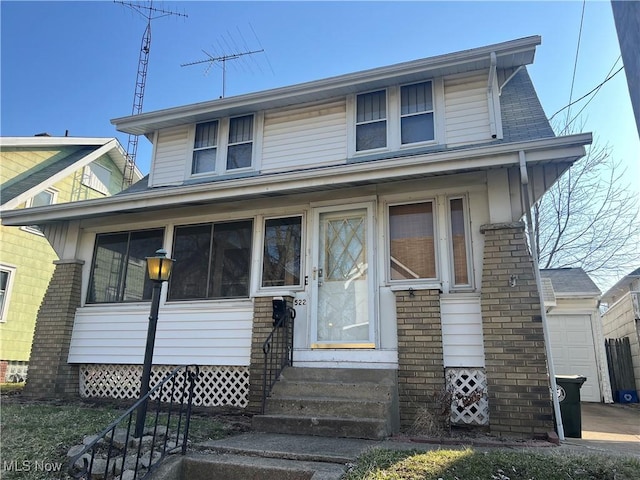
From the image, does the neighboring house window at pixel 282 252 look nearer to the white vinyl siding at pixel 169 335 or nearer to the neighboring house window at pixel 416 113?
the white vinyl siding at pixel 169 335

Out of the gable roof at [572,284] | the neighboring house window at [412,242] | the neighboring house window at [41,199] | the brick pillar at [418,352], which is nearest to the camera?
the brick pillar at [418,352]

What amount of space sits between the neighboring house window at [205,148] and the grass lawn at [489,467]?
6.22 meters

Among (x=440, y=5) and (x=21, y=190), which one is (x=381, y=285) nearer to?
(x=440, y=5)

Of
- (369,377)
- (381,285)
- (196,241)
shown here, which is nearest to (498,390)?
(369,377)

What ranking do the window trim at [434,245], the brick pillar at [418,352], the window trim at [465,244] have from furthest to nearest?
the window trim at [434,245] → the window trim at [465,244] → the brick pillar at [418,352]

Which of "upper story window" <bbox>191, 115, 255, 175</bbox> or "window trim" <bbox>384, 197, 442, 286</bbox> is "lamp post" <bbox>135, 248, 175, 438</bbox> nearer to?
"window trim" <bbox>384, 197, 442, 286</bbox>

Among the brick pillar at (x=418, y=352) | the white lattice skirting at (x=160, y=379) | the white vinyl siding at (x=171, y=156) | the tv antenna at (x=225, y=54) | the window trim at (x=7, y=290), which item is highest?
the tv antenna at (x=225, y=54)

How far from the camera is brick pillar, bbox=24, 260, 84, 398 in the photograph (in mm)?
7273

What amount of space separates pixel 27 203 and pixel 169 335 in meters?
7.97

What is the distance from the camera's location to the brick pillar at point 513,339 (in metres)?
4.80

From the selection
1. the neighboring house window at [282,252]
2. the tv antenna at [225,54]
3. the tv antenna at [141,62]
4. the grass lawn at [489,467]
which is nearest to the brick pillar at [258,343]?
the neighboring house window at [282,252]

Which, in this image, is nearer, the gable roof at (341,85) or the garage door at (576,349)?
the gable roof at (341,85)

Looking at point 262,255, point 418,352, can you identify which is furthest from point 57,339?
point 418,352

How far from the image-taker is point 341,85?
7.18 meters
